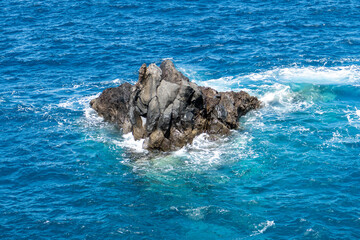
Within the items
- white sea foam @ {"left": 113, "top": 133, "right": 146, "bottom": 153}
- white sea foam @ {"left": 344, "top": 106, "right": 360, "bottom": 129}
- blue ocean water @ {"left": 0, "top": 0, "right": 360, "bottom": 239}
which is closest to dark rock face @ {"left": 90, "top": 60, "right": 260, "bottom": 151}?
white sea foam @ {"left": 113, "top": 133, "right": 146, "bottom": 153}

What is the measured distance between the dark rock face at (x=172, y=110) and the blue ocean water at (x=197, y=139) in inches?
72.3

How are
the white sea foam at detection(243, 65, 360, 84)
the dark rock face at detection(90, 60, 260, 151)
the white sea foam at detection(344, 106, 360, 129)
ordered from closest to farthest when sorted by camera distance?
the dark rock face at detection(90, 60, 260, 151) → the white sea foam at detection(344, 106, 360, 129) → the white sea foam at detection(243, 65, 360, 84)

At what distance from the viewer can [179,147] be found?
61125mm

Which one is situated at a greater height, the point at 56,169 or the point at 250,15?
the point at 250,15

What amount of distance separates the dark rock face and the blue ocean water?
184 centimetres

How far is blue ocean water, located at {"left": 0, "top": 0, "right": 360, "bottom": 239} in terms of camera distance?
157 ft

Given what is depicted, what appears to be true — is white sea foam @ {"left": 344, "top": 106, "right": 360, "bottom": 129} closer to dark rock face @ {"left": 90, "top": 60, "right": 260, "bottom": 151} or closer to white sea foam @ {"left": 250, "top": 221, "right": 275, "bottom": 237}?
dark rock face @ {"left": 90, "top": 60, "right": 260, "bottom": 151}

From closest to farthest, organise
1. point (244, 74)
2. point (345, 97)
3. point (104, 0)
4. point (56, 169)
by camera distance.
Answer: point (56, 169), point (345, 97), point (244, 74), point (104, 0)

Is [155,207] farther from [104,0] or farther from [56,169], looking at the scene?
[104,0]

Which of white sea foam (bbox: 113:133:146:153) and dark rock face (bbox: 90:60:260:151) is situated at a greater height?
dark rock face (bbox: 90:60:260:151)

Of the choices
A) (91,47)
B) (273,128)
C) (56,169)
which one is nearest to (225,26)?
(91,47)

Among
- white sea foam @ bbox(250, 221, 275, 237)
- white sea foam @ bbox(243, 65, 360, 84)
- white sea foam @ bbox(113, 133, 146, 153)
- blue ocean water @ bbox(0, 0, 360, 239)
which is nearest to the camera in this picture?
white sea foam @ bbox(250, 221, 275, 237)

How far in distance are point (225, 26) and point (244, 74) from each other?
80.1 ft

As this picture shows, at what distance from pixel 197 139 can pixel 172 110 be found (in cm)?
533
